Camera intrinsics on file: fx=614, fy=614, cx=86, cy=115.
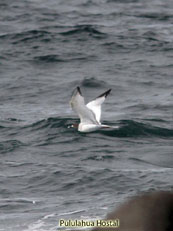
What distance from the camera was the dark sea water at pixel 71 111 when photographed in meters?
11.5

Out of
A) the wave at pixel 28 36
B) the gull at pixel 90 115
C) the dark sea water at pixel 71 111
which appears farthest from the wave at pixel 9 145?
the wave at pixel 28 36

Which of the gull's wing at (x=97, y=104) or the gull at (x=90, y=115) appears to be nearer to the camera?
the gull at (x=90, y=115)

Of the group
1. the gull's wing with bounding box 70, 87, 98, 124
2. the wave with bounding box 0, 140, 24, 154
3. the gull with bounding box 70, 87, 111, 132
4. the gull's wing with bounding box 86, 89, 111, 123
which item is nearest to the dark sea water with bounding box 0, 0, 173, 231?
the wave with bounding box 0, 140, 24, 154

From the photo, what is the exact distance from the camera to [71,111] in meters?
20.3

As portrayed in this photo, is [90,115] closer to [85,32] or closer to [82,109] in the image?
[82,109]

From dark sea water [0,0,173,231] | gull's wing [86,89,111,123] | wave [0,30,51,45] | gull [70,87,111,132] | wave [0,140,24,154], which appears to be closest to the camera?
dark sea water [0,0,173,231]

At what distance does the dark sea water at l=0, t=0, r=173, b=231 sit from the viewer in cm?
1154

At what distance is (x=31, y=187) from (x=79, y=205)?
174 cm

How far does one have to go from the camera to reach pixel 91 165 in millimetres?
13789

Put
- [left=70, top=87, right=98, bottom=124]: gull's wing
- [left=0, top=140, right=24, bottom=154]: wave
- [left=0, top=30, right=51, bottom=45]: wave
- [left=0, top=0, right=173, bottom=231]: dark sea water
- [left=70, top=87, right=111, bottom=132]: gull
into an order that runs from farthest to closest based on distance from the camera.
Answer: [left=0, top=30, right=51, bottom=45]: wave → [left=0, top=140, right=24, bottom=154]: wave → [left=70, top=87, right=111, bottom=132]: gull → [left=70, top=87, right=98, bottom=124]: gull's wing → [left=0, top=0, right=173, bottom=231]: dark sea water

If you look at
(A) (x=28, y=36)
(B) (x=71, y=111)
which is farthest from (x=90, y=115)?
(A) (x=28, y=36)

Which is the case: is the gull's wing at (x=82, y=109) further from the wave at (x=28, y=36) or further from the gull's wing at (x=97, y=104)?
the wave at (x=28, y=36)

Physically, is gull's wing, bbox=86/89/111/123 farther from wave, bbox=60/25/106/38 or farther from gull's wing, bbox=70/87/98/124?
wave, bbox=60/25/106/38

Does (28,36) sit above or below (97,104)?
below
